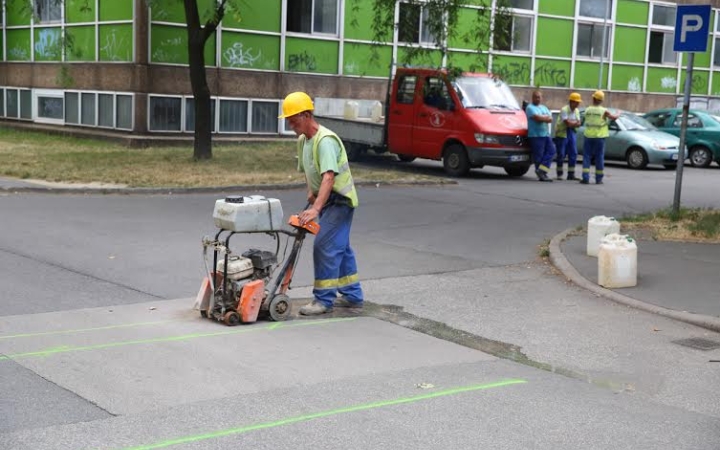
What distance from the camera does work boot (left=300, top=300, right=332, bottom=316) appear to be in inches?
324

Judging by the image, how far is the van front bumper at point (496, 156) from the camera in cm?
2019

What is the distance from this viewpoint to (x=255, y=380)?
6.31m

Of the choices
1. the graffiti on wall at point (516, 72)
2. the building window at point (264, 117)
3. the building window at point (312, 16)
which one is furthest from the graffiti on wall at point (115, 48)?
the graffiti on wall at point (516, 72)

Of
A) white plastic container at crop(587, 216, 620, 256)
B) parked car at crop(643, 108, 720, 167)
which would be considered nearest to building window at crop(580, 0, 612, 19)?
parked car at crop(643, 108, 720, 167)

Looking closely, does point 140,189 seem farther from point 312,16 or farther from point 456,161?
point 312,16

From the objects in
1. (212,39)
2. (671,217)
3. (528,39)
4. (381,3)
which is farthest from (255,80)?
(671,217)

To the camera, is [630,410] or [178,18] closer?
[630,410]

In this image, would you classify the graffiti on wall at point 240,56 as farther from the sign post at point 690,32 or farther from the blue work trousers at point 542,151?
the sign post at point 690,32

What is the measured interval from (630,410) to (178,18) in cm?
2124

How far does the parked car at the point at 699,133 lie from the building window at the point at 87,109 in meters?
15.7

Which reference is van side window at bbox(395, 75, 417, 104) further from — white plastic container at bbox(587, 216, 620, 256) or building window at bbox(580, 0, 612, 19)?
building window at bbox(580, 0, 612, 19)

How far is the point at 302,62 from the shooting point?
91.4ft

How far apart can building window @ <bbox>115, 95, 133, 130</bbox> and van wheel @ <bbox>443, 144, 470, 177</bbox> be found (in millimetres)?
9030

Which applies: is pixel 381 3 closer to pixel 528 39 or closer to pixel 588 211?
pixel 588 211
